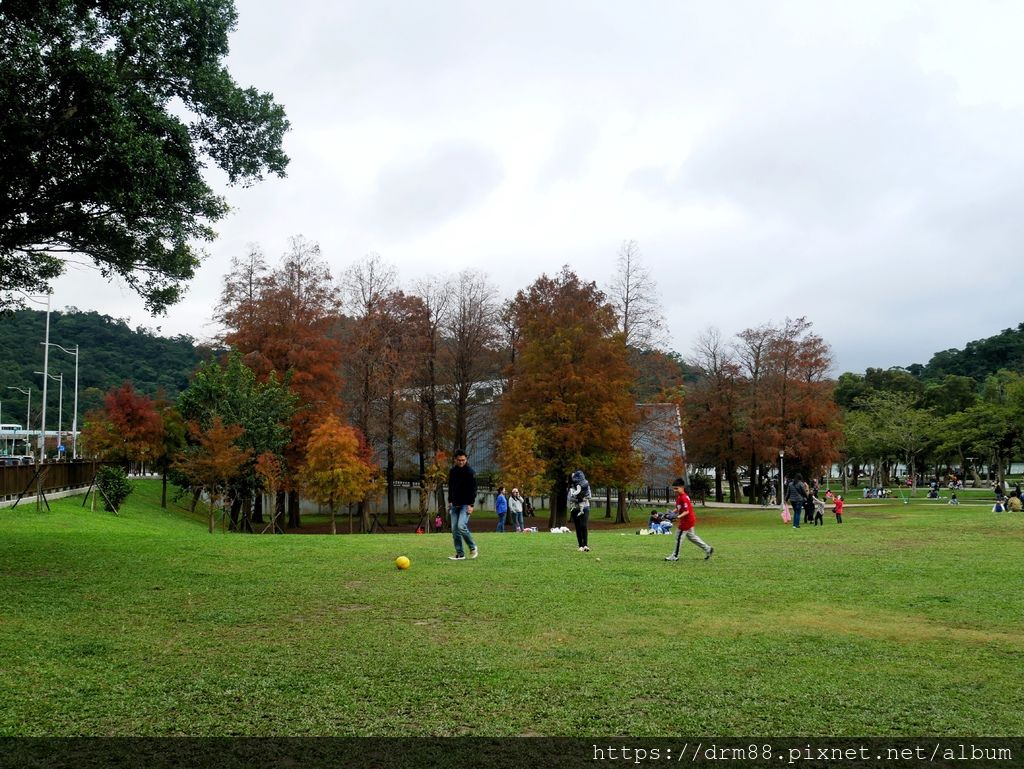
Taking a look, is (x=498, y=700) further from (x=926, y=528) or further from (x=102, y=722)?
(x=926, y=528)

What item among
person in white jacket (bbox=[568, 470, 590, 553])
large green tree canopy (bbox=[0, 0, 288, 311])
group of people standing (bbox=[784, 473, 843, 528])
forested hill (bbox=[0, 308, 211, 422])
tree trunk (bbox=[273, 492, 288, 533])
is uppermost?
forested hill (bbox=[0, 308, 211, 422])

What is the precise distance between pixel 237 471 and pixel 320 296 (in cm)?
1442

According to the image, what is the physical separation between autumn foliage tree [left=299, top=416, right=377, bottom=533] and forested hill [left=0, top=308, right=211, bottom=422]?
46.6 meters

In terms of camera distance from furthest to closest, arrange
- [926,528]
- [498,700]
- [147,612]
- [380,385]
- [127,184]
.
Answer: [380,385] → [926,528] → [127,184] → [147,612] → [498,700]

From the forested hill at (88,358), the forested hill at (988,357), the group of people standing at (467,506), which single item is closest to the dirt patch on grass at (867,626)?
the group of people standing at (467,506)

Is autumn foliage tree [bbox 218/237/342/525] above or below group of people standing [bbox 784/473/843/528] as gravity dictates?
above

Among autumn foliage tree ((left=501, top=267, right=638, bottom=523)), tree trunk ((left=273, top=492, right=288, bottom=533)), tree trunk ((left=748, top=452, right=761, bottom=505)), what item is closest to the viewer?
tree trunk ((left=273, top=492, right=288, bottom=533))

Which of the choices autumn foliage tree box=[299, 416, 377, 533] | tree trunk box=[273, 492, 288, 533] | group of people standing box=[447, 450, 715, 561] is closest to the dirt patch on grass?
group of people standing box=[447, 450, 715, 561]

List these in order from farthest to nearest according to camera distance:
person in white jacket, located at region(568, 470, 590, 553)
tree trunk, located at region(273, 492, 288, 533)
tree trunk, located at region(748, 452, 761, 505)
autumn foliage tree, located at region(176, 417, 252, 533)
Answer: tree trunk, located at region(748, 452, 761, 505)
tree trunk, located at region(273, 492, 288, 533)
autumn foliage tree, located at region(176, 417, 252, 533)
person in white jacket, located at region(568, 470, 590, 553)

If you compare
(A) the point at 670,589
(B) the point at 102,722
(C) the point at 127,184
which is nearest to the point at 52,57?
(C) the point at 127,184

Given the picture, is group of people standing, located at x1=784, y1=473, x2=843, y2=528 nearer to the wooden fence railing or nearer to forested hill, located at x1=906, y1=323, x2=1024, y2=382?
the wooden fence railing

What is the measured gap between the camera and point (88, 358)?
91.7 metres

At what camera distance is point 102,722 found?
5.29 m

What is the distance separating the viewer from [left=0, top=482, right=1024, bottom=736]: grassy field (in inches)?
212
